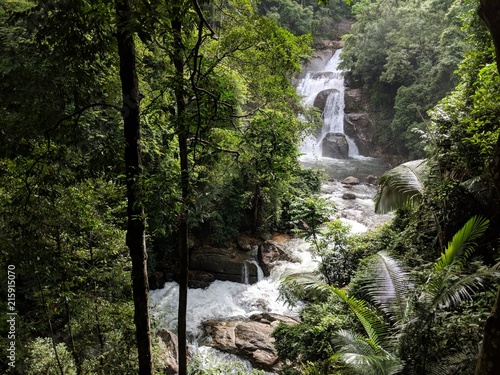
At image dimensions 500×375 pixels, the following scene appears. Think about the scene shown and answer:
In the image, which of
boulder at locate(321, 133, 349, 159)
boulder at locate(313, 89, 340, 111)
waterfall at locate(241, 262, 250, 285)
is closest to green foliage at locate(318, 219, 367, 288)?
waterfall at locate(241, 262, 250, 285)

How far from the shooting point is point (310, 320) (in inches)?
249

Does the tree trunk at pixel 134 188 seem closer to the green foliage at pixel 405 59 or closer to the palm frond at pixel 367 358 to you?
the palm frond at pixel 367 358

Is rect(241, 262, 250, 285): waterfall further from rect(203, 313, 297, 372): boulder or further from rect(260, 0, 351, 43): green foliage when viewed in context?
rect(260, 0, 351, 43): green foliage

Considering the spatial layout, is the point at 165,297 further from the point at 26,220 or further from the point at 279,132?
the point at 279,132

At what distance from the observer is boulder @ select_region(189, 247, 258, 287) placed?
38.5 feet

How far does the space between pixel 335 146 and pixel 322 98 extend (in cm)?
445

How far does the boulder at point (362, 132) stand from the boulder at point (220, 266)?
17859 mm

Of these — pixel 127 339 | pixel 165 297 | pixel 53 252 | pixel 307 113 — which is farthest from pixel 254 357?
pixel 307 113

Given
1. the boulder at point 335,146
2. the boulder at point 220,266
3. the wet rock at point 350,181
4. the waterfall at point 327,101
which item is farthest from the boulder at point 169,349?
the boulder at point 335,146

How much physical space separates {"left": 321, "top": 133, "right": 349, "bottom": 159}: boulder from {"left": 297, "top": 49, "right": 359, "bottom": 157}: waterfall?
0.45 m

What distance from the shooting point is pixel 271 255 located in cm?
1257

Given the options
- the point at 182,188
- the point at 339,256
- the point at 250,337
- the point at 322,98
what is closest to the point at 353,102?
the point at 322,98

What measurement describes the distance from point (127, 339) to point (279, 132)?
4.72m

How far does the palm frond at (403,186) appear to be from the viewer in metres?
6.94
